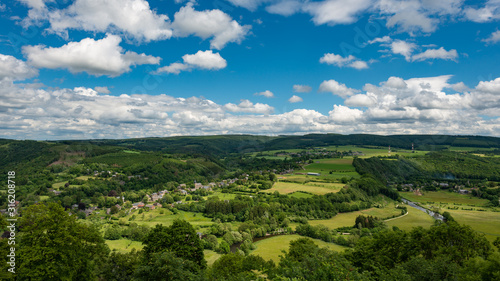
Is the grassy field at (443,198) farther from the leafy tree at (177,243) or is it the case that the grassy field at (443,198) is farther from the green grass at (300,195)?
the leafy tree at (177,243)

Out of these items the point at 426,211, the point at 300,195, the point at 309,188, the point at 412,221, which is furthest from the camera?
the point at 309,188

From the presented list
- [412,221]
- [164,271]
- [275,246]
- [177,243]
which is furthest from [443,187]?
[164,271]

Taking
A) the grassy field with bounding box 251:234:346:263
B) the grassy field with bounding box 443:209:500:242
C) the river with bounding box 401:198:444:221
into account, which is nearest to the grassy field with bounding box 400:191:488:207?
the river with bounding box 401:198:444:221

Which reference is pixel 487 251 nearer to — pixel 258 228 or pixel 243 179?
pixel 258 228

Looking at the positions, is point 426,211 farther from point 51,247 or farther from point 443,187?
point 51,247

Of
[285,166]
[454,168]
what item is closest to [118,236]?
[285,166]
